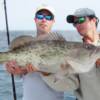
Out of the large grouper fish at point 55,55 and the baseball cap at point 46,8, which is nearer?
the large grouper fish at point 55,55

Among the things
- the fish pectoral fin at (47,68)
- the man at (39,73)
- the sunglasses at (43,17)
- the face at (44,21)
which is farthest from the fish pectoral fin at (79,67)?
the sunglasses at (43,17)

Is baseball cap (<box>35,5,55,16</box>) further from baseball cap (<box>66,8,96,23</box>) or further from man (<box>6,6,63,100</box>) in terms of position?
baseball cap (<box>66,8,96,23</box>)

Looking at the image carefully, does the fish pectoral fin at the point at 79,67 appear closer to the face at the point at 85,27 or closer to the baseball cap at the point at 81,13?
the face at the point at 85,27

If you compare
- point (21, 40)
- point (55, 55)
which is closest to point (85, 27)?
point (55, 55)

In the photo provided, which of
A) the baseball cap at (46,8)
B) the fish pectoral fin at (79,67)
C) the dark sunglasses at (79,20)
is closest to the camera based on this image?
the fish pectoral fin at (79,67)

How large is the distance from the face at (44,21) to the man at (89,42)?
32 cm

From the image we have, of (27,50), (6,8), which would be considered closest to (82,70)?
(27,50)

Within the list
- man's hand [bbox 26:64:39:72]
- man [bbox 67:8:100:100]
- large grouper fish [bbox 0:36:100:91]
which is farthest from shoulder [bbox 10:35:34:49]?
man [bbox 67:8:100:100]

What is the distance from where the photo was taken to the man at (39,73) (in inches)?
173

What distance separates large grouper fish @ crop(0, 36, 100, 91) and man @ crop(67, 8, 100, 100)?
141 mm

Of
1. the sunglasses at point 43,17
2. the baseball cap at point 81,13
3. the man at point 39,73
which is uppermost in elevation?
the baseball cap at point 81,13

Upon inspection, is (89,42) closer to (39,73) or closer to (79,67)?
(79,67)

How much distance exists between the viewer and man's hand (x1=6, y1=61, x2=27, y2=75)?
4395mm

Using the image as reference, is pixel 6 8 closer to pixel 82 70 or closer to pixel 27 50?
pixel 27 50
